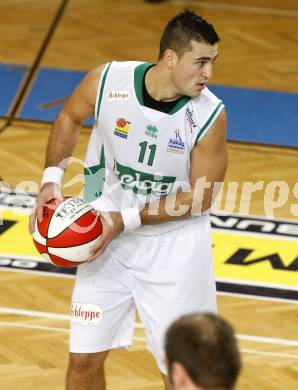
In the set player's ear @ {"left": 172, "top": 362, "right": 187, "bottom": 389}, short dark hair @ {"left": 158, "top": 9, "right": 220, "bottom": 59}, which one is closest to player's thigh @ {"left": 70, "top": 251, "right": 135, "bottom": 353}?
short dark hair @ {"left": 158, "top": 9, "right": 220, "bottom": 59}

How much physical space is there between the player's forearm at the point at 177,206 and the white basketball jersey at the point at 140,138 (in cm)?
10

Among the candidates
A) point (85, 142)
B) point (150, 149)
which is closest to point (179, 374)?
point (150, 149)

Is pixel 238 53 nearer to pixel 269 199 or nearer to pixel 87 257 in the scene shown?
pixel 269 199

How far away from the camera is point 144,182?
5.58 metres

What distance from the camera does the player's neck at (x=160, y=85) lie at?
545cm

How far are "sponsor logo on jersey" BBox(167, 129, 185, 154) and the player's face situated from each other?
228mm

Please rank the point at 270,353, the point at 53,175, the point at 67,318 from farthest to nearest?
the point at 67,318, the point at 270,353, the point at 53,175

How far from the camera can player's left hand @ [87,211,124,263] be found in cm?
545

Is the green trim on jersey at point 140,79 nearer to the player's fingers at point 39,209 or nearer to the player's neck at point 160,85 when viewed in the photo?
the player's neck at point 160,85

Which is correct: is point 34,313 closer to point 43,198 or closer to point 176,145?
point 43,198

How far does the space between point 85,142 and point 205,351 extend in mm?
6440

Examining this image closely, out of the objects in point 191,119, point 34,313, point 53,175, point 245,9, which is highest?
point 191,119

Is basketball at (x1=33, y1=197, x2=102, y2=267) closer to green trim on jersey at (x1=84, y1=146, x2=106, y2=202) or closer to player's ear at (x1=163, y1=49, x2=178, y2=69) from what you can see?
green trim on jersey at (x1=84, y1=146, x2=106, y2=202)

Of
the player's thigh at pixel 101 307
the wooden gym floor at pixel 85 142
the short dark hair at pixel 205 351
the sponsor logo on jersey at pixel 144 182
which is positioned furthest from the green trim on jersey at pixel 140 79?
the short dark hair at pixel 205 351
